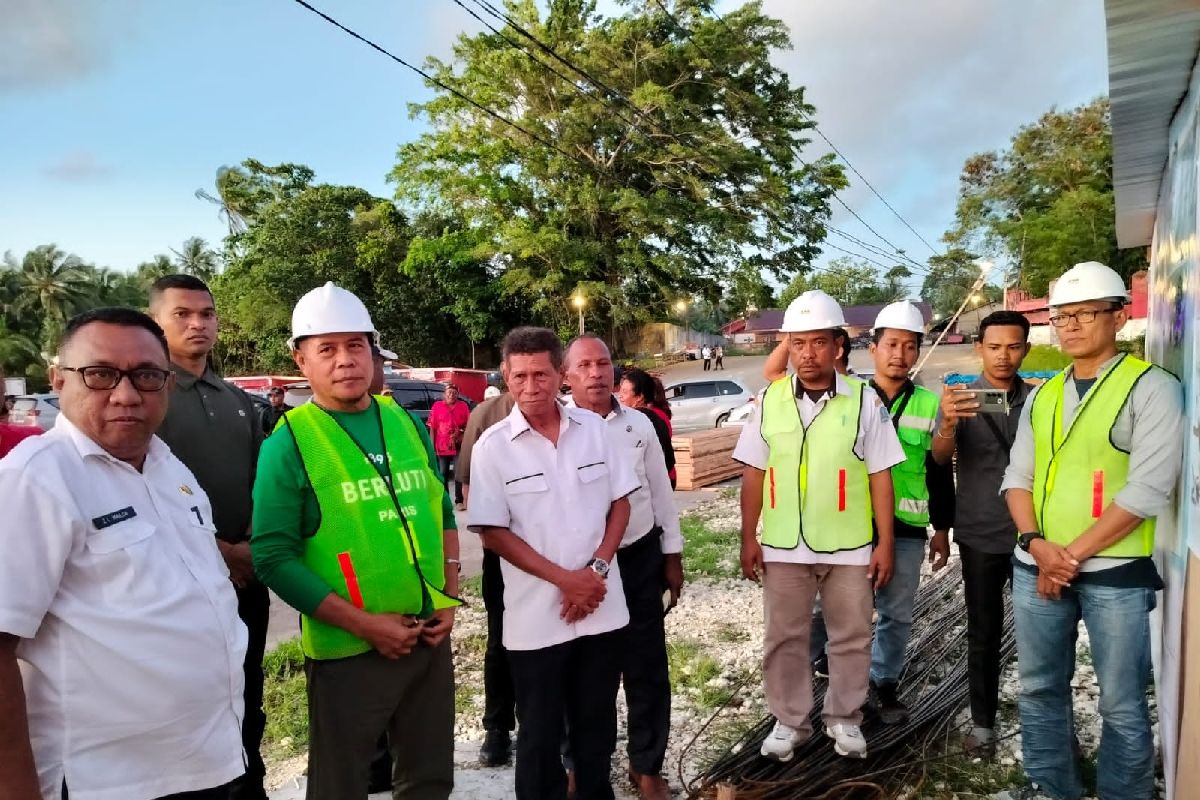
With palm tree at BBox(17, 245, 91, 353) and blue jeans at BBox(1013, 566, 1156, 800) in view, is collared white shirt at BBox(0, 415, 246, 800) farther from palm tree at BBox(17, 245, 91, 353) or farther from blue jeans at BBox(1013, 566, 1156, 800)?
palm tree at BBox(17, 245, 91, 353)

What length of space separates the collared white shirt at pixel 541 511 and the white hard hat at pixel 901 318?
1.90 metres

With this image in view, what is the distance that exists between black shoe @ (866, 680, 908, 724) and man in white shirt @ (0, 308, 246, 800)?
311 centimetres

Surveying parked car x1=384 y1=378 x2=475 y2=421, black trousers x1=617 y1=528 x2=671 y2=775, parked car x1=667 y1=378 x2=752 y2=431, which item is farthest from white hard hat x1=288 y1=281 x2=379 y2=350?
parked car x1=667 y1=378 x2=752 y2=431

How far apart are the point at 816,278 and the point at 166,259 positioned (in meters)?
59.5

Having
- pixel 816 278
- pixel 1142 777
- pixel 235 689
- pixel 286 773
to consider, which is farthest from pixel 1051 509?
pixel 816 278

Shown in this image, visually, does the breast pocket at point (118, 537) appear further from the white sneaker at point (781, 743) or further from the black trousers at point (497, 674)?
the white sneaker at point (781, 743)

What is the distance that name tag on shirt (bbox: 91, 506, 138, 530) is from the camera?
160 centimetres

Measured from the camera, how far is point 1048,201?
38.1m

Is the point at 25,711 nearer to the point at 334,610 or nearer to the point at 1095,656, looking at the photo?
the point at 334,610

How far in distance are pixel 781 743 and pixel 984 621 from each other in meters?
1.11

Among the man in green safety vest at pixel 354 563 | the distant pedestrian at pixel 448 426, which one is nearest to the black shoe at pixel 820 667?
the man in green safety vest at pixel 354 563

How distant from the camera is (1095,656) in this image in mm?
2770

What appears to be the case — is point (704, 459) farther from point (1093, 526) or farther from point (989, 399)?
point (1093, 526)

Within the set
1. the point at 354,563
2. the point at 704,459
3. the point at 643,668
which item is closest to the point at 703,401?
the point at 704,459
